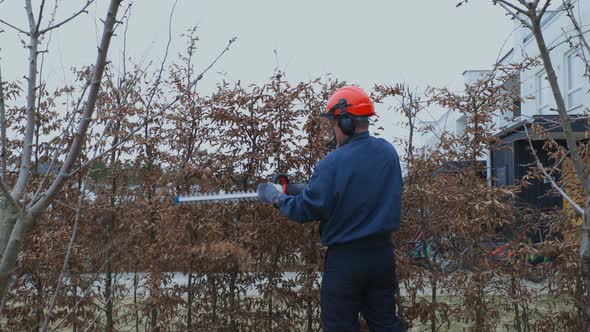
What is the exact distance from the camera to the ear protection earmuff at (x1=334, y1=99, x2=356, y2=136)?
3.09 metres

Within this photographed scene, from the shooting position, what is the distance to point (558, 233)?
13.8 ft

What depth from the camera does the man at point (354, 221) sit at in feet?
9.62

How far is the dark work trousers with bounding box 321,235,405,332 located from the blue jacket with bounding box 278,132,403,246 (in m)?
0.09

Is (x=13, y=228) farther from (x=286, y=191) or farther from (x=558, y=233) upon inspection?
(x=558, y=233)

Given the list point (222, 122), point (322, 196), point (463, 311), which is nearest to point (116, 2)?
point (322, 196)

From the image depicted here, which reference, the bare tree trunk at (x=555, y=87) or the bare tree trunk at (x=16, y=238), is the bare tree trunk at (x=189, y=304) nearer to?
the bare tree trunk at (x=16, y=238)

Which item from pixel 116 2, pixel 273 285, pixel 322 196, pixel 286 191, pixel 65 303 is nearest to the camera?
pixel 116 2

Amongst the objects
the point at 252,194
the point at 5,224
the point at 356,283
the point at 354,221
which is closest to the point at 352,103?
the point at 354,221

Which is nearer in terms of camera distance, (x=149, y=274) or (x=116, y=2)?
(x=116, y=2)

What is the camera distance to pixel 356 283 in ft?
9.66

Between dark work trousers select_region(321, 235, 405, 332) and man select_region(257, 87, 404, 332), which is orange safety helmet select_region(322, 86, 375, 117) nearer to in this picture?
man select_region(257, 87, 404, 332)

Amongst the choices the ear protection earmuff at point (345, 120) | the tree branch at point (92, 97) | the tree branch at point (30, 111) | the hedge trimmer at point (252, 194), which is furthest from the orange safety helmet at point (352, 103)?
the tree branch at point (92, 97)

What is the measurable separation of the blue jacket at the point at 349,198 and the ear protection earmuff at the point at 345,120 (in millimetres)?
114

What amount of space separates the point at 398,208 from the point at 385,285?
17.6 inches
